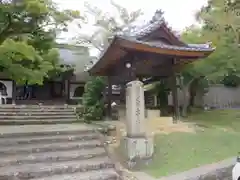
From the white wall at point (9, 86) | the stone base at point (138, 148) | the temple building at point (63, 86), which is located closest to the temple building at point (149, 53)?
the stone base at point (138, 148)

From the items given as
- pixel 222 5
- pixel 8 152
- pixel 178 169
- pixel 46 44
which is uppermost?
pixel 222 5

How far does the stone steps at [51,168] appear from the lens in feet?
16.5

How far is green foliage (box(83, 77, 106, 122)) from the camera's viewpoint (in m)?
11.0

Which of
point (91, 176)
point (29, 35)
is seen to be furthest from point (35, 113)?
point (91, 176)

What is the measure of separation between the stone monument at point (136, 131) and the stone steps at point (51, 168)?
0.62 m

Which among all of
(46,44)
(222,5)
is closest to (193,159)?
(46,44)

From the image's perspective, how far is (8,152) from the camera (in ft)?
19.2

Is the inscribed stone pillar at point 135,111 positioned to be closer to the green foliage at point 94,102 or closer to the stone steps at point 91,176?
the stone steps at point 91,176

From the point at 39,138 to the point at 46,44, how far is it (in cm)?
276

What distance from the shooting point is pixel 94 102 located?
11438 millimetres

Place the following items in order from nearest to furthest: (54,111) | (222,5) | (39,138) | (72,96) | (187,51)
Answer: (39,138) → (187,51) → (222,5) → (54,111) → (72,96)

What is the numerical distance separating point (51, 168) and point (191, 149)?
12.5ft

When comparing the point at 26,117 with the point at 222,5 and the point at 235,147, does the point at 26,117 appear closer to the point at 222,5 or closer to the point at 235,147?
the point at 235,147

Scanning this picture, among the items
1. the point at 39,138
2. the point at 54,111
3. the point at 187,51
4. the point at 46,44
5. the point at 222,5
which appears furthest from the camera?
the point at 54,111
